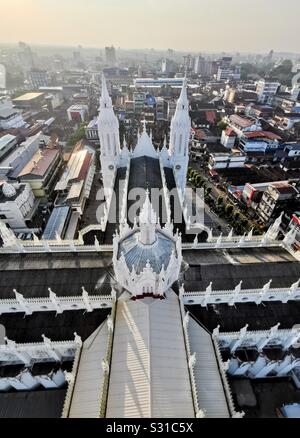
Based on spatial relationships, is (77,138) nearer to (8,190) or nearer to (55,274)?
(8,190)

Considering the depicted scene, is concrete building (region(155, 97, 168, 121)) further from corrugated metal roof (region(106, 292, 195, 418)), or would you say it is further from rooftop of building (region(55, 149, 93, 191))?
corrugated metal roof (region(106, 292, 195, 418))

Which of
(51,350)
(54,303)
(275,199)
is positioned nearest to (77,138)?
(275,199)

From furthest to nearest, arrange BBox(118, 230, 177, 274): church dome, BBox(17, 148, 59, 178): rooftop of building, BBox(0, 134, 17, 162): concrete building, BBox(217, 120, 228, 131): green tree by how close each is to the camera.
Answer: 1. BBox(217, 120, 228, 131): green tree
2. BBox(0, 134, 17, 162): concrete building
3. BBox(17, 148, 59, 178): rooftop of building
4. BBox(118, 230, 177, 274): church dome

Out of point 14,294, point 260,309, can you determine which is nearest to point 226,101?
point 260,309

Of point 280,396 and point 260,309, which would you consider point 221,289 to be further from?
point 280,396

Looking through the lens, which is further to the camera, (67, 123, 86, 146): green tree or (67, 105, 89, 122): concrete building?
(67, 105, 89, 122): concrete building

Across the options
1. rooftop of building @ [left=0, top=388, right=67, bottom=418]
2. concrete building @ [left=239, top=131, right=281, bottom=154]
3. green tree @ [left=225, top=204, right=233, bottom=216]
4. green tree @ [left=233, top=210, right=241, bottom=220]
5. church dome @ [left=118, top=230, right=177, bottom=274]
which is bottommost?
rooftop of building @ [left=0, top=388, right=67, bottom=418]

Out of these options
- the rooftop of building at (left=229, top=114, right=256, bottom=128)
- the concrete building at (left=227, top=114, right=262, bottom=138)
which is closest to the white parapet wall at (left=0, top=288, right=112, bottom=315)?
the concrete building at (left=227, top=114, right=262, bottom=138)

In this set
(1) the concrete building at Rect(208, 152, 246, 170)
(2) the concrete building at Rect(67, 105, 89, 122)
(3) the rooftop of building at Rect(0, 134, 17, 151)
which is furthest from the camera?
(2) the concrete building at Rect(67, 105, 89, 122)
